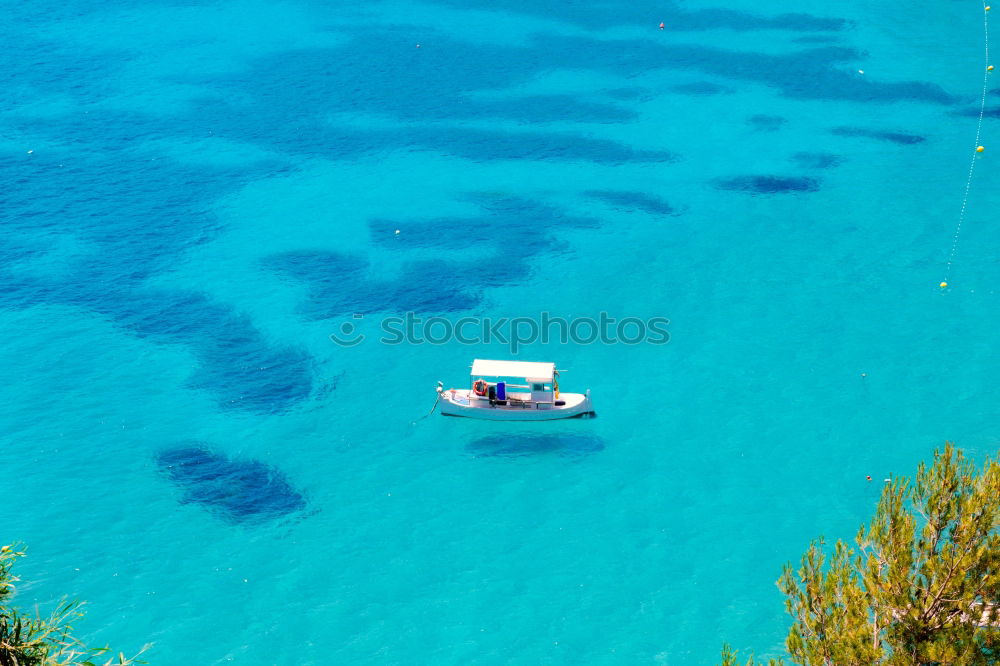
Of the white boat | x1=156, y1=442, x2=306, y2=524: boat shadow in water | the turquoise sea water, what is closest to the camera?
the turquoise sea water

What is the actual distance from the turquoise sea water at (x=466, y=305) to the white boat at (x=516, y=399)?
1.23 meters

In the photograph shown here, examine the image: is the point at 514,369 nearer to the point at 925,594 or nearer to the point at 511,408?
the point at 511,408

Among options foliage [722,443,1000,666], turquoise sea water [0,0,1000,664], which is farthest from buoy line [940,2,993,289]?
foliage [722,443,1000,666]

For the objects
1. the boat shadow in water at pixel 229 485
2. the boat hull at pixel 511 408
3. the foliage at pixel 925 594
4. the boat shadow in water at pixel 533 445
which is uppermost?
the foliage at pixel 925 594

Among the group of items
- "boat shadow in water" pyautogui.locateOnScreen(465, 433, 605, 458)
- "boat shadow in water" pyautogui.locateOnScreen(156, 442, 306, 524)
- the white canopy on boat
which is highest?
the white canopy on boat

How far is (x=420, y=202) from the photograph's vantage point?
75812 millimetres

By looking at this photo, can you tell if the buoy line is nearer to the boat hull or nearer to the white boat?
the boat hull

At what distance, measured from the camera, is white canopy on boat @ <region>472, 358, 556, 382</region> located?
2047 inches

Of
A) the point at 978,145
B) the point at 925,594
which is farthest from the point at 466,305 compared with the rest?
the point at 978,145

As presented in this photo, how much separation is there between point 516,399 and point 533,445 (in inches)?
99.8

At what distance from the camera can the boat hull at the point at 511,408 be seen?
173 feet

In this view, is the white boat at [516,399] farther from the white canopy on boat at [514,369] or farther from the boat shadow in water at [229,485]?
the boat shadow in water at [229,485]

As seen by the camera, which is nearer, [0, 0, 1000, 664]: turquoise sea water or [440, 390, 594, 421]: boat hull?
[0, 0, 1000, 664]: turquoise sea water

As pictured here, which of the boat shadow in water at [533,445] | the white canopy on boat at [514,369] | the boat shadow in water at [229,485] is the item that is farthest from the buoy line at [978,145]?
the boat shadow in water at [229,485]
